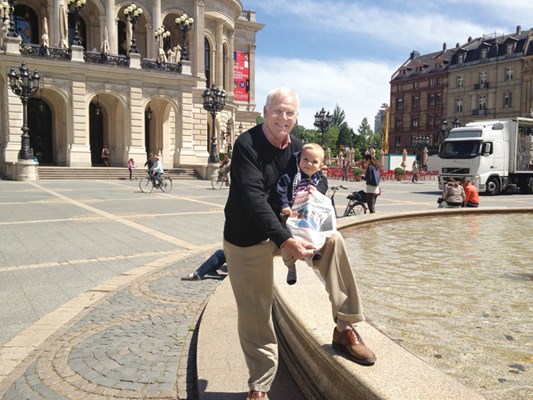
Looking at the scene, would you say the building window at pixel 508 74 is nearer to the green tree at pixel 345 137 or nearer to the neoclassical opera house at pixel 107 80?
the neoclassical opera house at pixel 107 80

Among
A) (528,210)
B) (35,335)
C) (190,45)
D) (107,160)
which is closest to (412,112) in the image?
(190,45)

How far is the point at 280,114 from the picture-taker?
256 cm

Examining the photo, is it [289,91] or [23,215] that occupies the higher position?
[289,91]

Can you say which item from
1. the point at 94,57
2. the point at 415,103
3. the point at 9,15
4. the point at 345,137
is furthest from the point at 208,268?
the point at 345,137

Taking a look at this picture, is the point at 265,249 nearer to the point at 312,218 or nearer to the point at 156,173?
the point at 312,218

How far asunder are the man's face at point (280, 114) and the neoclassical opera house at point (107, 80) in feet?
85.7

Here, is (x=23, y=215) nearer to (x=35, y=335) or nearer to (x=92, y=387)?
(x=35, y=335)

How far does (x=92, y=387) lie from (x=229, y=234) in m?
1.63

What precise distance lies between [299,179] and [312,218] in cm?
26

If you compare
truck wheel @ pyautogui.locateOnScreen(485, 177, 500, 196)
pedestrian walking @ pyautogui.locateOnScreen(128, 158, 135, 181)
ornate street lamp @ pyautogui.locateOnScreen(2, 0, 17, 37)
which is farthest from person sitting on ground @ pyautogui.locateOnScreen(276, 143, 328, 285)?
ornate street lamp @ pyautogui.locateOnScreen(2, 0, 17, 37)

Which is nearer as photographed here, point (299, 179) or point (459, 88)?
point (299, 179)

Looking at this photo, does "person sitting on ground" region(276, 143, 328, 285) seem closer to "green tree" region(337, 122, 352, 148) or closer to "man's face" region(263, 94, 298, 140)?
"man's face" region(263, 94, 298, 140)

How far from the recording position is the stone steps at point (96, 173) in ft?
91.4

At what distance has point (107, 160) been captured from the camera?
1356 inches
